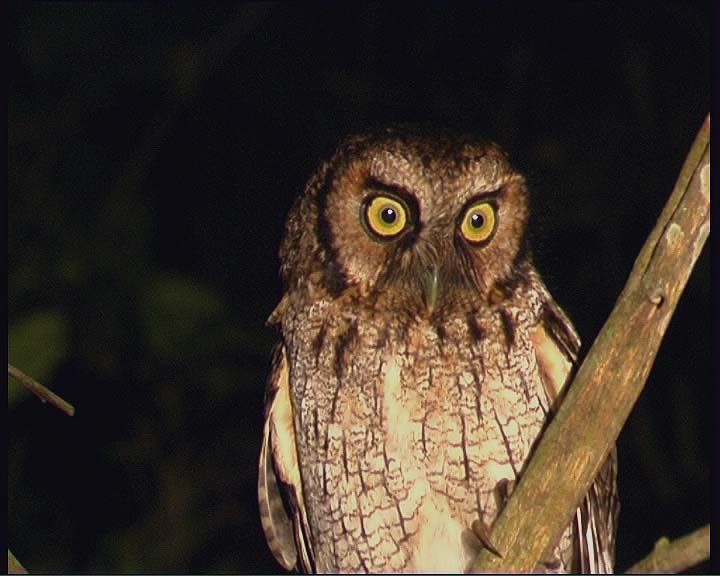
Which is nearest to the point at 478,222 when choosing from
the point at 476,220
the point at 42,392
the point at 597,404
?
the point at 476,220

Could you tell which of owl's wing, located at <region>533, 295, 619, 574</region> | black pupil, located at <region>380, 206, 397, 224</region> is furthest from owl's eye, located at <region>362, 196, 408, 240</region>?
owl's wing, located at <region>533, 295, 619, 574</region>

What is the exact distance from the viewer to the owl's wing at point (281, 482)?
2.39 metres

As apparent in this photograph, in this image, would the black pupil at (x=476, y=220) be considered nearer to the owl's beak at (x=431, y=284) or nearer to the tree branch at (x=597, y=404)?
the owl's beak at (x=431, y=284)

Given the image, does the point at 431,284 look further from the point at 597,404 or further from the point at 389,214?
the point at 597,404

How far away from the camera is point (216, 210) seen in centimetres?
388

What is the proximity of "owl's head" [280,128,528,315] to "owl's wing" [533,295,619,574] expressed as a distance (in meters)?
0.10

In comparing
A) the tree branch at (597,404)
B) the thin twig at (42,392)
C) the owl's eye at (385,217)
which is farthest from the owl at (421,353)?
the thin twig at (42,392)

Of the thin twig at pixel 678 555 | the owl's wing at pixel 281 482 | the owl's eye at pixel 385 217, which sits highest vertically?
the owl's eye at pixel 385 217

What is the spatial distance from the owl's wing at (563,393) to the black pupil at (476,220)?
0.52 feet

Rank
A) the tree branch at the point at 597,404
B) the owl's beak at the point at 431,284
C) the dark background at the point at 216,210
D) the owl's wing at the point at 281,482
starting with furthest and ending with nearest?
the dark background at the point at 216,210 < the owl's wing at the point at 281,482 < the owl's beak at the point at 431,284 < the tree branch at the point at 597,404

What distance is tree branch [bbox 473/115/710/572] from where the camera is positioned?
5.20 feet

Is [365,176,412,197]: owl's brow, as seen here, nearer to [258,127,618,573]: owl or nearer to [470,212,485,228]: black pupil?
[258,127,618,573]: owl

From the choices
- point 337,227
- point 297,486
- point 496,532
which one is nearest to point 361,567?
point 297,486

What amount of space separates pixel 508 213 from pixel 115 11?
159cm
